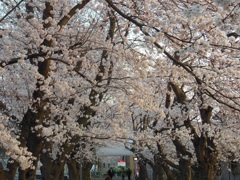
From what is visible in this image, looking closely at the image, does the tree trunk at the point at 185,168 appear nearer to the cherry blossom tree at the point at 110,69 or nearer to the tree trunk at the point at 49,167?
the cherry blossom tree at the point at 110,69

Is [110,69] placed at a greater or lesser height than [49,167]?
greater

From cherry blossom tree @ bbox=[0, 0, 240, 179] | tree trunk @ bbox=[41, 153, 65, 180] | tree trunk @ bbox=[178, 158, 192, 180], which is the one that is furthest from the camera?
tree trunk @ bbox=[178, 158, 192, 180]

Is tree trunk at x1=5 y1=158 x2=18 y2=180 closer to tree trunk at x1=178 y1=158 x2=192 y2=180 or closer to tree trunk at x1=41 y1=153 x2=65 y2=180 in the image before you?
tree trunk at x1=41 y1=153 x2=65 y2=180

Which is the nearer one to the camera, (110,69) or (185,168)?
(110,69)

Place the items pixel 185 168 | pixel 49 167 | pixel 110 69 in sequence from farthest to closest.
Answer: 1. pixel 185 168
2. pixel 49 167
3. pixel 110 69

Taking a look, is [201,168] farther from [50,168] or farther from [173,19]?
[173,19]

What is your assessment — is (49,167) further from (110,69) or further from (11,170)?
(11,170)

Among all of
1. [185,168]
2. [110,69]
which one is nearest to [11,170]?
[110,69]

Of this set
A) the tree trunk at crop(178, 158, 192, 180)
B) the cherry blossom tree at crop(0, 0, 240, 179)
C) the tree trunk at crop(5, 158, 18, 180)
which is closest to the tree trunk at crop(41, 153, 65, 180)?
the cherry blossom tree at crop(0, 0, 240, 179)

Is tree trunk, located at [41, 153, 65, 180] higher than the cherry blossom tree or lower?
lower

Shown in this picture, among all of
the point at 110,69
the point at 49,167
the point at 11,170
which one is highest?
the point at 110,69

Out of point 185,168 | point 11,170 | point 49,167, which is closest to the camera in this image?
point 11,170

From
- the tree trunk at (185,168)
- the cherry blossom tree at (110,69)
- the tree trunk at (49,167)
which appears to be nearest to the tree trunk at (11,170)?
the cherry blossom tree at (110,69)

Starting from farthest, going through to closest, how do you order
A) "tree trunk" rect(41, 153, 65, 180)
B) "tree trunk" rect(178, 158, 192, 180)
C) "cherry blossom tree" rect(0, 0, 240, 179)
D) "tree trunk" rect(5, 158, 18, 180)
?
"tree trunk" rect(178, 158, 192, 180) → "tree trunk" rect(41, 153, 65, 180) → "tree trunk" rect(5, 158, 18, 180) → "cherry blossom tree" rect(0, 0, 240, 179)
